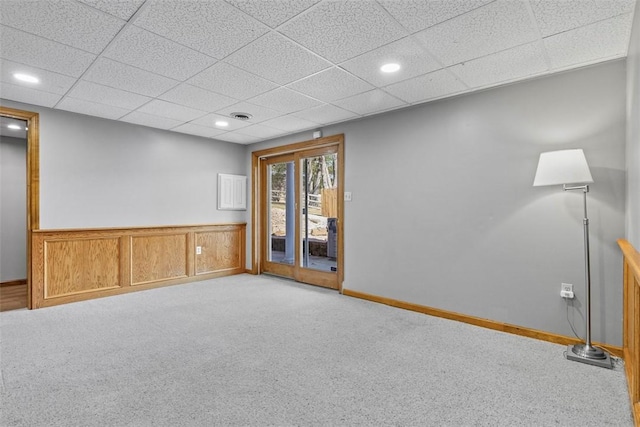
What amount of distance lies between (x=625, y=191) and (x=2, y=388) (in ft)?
15.0

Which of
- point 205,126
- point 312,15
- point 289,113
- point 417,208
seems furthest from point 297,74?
point 205,126

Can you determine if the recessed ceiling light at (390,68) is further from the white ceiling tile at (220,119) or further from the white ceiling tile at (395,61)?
the white ceiling tile at (220,119)

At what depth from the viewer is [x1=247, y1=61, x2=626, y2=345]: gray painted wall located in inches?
104

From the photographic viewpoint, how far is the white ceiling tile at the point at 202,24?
6.41ft

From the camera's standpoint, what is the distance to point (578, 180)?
239 centimetres

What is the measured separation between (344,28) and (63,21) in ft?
5.94

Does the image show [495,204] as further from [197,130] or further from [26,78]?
[26,78]

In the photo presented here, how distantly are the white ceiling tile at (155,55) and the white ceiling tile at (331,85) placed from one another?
34.4 inches

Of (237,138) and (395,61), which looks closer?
(395,61)

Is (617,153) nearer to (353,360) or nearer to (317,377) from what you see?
(353,360)

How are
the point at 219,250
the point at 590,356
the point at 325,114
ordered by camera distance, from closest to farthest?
the point at 590,356, the point at 325,114, the point at 219,250

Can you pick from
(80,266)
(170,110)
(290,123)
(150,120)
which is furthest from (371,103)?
(80,266)

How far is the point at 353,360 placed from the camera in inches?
96.6

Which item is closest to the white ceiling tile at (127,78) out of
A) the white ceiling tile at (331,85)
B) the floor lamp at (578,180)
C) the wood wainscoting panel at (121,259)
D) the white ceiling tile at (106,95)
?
the white ceiling tile at (106,95)
